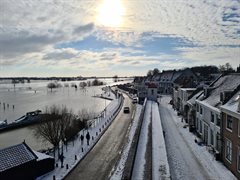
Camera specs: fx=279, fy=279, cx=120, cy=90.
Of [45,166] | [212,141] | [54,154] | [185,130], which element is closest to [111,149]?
[54,154]

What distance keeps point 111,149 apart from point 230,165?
1243 centimetres

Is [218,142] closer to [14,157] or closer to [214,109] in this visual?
[214,109]

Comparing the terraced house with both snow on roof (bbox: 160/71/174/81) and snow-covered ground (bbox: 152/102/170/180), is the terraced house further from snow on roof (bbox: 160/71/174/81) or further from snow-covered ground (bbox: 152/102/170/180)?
snow on roof (bbox: 160/71/174/81)

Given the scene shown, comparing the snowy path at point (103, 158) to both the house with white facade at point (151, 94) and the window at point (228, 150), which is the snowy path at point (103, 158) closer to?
the window at point (228, 150)

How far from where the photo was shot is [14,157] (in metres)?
22.0

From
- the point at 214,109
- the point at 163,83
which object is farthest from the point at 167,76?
the point at 214,109

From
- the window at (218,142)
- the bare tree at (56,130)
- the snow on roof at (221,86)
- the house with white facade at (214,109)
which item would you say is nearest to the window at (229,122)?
the house with white facade at (214,109)

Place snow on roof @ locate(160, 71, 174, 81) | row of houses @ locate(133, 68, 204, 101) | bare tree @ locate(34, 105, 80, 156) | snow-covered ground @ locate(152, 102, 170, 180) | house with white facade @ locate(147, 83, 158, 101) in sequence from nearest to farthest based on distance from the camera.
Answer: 1. snow-covered ground @ locate(152, 102, 170, 180)
2. bare tree @ locate(34, 105, 80, 156)
3. house with white facade @ locate(147, 83, 158, 101)
4. row of houses @ locate(133, 68, 204, 101)
5. snow on roof @ locate(160, 71, 174, 81)

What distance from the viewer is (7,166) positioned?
20922 millimetres

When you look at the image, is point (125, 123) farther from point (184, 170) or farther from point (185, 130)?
point (184, 170)

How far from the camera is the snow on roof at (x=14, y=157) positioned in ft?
69.2

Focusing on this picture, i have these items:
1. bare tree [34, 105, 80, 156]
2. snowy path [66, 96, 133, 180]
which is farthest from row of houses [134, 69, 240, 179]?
bare tree [34, 105, 80, 156]

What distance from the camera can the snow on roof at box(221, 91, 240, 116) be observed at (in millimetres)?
23356

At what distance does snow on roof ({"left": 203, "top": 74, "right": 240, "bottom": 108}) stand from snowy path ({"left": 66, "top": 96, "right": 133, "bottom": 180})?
446 inches
